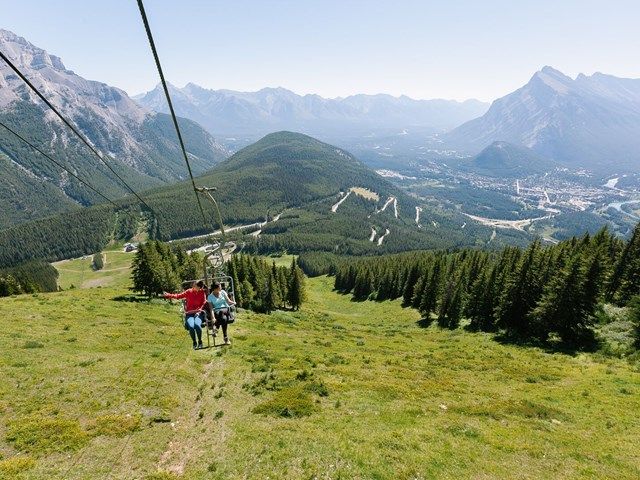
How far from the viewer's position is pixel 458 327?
7312 centimetres

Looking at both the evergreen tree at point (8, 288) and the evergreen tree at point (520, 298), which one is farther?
the evergreen tree at point (8, 288)

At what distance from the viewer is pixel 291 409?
24.8 meters

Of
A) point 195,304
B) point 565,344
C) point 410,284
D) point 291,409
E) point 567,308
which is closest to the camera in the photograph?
point 291,409

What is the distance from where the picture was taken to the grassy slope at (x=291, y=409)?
61.4 ft

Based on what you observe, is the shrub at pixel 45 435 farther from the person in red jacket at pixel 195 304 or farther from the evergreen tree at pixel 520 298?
the evergreen tree at pixel 520 298

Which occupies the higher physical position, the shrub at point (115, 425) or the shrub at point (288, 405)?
the shrub at point (115, 425)

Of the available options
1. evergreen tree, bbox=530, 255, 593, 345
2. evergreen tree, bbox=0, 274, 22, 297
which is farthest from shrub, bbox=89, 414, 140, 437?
evergreen tree, bbox=0, 274, 22, 297

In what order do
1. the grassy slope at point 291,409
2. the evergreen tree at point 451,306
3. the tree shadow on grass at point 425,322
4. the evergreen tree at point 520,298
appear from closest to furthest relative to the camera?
the grassy slope at point 291,409
the evergreen tree at point 520,298
the evergreen tree at point 451,306
the tree shadow on grass at point 425,322

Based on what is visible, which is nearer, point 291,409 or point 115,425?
point 115,425

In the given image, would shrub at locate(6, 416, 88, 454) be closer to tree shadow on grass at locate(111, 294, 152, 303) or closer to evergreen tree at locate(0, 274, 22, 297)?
tree shadow on grass at locate(111, 294, 152, 303)

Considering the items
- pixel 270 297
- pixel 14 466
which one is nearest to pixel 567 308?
pixel 270 297

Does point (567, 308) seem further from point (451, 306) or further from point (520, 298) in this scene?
point (451, 306)

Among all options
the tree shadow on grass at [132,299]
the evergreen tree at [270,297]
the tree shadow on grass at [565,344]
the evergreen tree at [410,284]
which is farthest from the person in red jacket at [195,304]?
the evergreen tree at [410,284]

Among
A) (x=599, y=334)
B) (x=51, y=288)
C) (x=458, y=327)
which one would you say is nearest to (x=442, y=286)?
(x=458, y=327)
